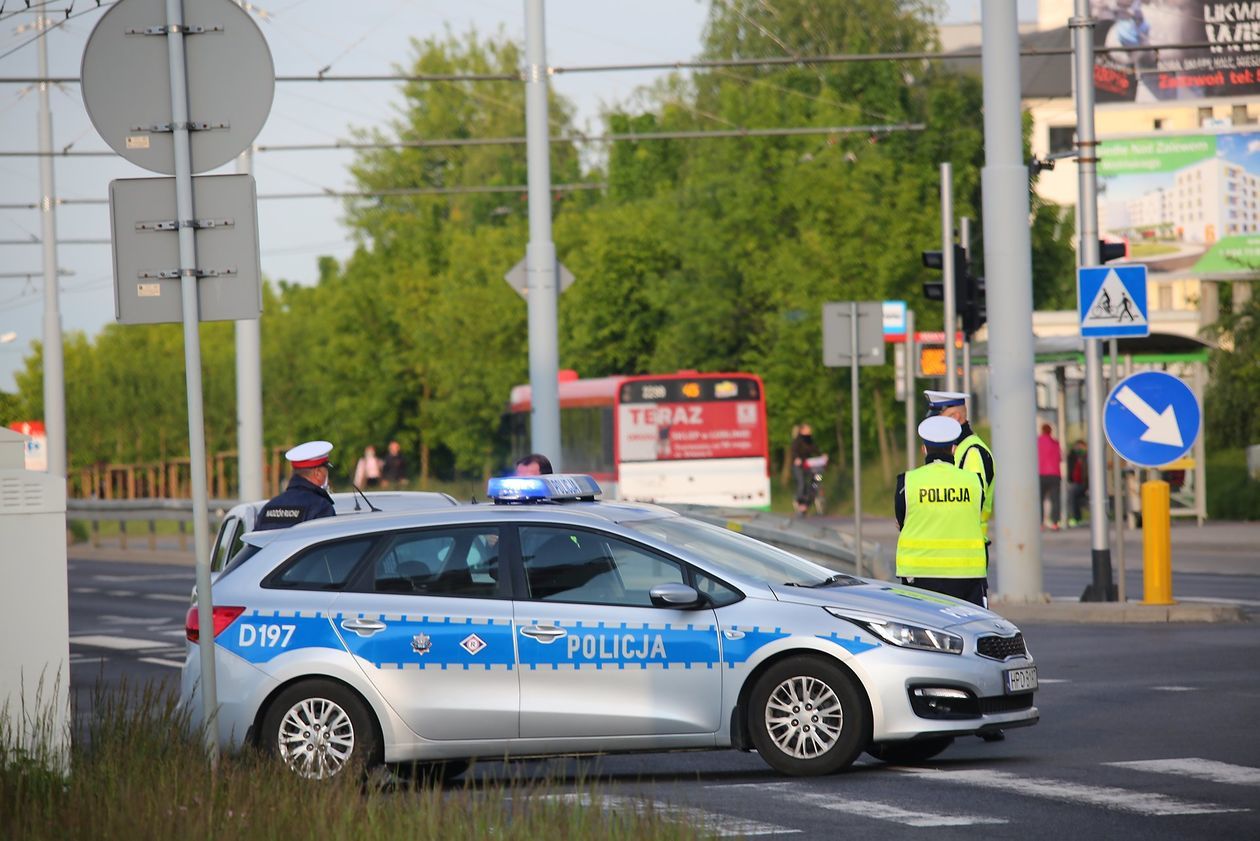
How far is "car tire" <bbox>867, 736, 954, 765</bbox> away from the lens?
10.6m

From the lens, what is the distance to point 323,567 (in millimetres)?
10422

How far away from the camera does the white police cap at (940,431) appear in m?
12.2

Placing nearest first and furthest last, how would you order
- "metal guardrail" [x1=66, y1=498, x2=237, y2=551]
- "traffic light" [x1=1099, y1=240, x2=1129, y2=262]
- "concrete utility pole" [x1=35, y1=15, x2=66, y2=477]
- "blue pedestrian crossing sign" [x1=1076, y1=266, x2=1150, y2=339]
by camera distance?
1. "blue pedestrian crossing sign" [x1=1076, y1=266, x2=1150, y2=339]
2. "traffic light" [x1=1099, y1=240, x2=1129, y2=262]
3. "metal guardrail" [x1=66, y1=498, x2=237, y2=551]
4. "concrete utility pole" [x1=35, y1=15, x2=66, y2=477]

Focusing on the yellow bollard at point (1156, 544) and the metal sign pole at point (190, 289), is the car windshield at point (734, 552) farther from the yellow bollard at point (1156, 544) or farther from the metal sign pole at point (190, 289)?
the yellow bollard at point (1156, 544)

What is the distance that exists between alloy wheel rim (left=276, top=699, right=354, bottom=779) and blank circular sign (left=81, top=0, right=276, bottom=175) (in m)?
2.88

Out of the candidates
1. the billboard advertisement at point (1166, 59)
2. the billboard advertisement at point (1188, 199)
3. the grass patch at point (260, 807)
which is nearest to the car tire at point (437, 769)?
the grass patch at point (260, 807)

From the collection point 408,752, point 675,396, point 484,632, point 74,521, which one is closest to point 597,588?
point 484,632

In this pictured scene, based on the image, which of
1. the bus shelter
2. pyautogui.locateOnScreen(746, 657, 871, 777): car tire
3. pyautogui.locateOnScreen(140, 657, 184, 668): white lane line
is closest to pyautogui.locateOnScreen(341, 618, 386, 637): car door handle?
pyautogui.locateOnScreen(746, 657, 871, 777): car tire

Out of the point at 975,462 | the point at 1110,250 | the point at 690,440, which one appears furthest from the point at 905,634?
the point at 690,440

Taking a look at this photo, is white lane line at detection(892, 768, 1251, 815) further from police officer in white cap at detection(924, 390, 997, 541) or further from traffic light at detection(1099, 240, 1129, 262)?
traffic light at detection(1099, 240, 1129, 262)

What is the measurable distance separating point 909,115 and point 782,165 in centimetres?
1365

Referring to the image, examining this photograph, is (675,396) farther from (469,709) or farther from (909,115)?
(909,115)

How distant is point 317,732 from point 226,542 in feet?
17.4

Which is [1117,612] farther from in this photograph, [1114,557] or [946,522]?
[1114,557]
